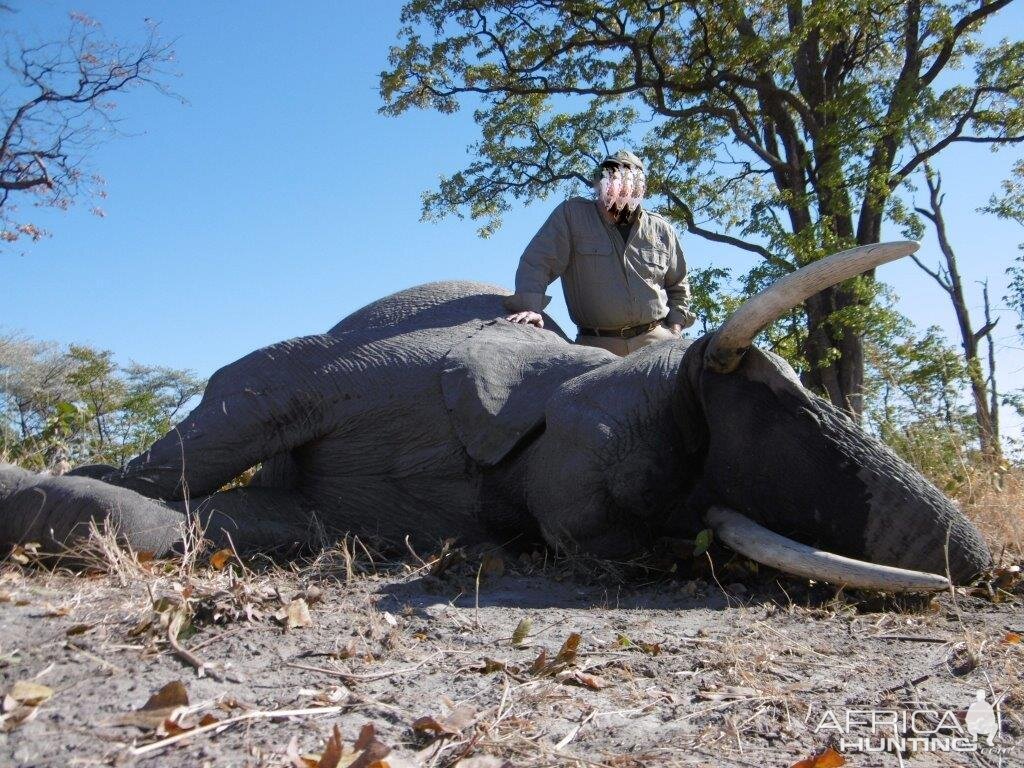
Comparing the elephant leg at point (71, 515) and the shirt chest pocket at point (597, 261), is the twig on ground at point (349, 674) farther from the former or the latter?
the shirt chest pocket at point (597, 261)

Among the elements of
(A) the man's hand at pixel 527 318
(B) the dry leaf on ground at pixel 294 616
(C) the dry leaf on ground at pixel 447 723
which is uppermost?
(A) the man's hand at pixel 527 318

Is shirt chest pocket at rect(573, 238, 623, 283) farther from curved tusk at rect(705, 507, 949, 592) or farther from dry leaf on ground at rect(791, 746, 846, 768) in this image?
dry leaf on ground at rect(791, 746, 846, 768)

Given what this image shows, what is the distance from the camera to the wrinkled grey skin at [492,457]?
3.30 meters

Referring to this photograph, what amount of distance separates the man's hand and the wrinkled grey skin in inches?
3.7

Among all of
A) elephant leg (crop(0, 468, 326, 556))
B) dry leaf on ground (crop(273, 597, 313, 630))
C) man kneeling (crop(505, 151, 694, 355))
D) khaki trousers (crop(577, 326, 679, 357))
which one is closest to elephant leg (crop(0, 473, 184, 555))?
elephant leg (crop(0, 468, 326, 556))

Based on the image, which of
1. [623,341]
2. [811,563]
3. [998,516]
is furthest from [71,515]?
[998,516]

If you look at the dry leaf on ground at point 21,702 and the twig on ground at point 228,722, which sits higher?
the dry leaf on ground at point 21,702

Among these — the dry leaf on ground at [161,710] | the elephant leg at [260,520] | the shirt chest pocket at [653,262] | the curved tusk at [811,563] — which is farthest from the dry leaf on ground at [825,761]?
the shirt chest pocket at [653,262]

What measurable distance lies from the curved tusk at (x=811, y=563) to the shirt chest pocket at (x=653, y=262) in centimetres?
244

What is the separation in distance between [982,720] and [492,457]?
7.25ft

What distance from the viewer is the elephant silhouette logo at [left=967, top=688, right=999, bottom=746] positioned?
214 centimetres

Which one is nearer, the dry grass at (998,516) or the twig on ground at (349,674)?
the twig on ground at (349,674)

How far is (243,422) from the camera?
4168 mm

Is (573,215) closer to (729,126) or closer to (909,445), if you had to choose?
(909,445)
